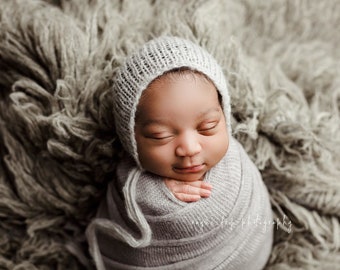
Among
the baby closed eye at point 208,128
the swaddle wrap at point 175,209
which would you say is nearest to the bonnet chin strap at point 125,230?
the swaddle wrap at point 175,209

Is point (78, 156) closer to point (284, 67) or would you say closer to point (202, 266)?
point (202, 266)

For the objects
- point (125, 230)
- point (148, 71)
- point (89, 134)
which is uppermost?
point (148, 71)

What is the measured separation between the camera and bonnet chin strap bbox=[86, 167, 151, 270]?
2.75ft

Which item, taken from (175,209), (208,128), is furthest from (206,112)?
(175,209)

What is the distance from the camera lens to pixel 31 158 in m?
0.98

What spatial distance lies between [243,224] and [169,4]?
0.45 m

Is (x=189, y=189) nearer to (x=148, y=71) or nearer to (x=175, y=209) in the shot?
(x=175, y=209)

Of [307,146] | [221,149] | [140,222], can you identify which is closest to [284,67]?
[307,146]

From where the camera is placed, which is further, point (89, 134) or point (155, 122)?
point (89, 134)

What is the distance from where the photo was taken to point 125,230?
87cm

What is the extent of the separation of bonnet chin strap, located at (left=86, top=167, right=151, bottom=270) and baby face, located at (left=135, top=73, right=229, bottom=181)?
42 mm

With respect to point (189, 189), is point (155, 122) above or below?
above

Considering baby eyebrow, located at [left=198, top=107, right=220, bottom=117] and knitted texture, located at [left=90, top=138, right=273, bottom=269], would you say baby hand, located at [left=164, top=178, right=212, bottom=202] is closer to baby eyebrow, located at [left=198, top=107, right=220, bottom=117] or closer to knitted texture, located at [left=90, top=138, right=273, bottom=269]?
knitted texture, located at [left=90, top=138, right=273, bottom=269]

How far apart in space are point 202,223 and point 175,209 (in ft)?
0.15
